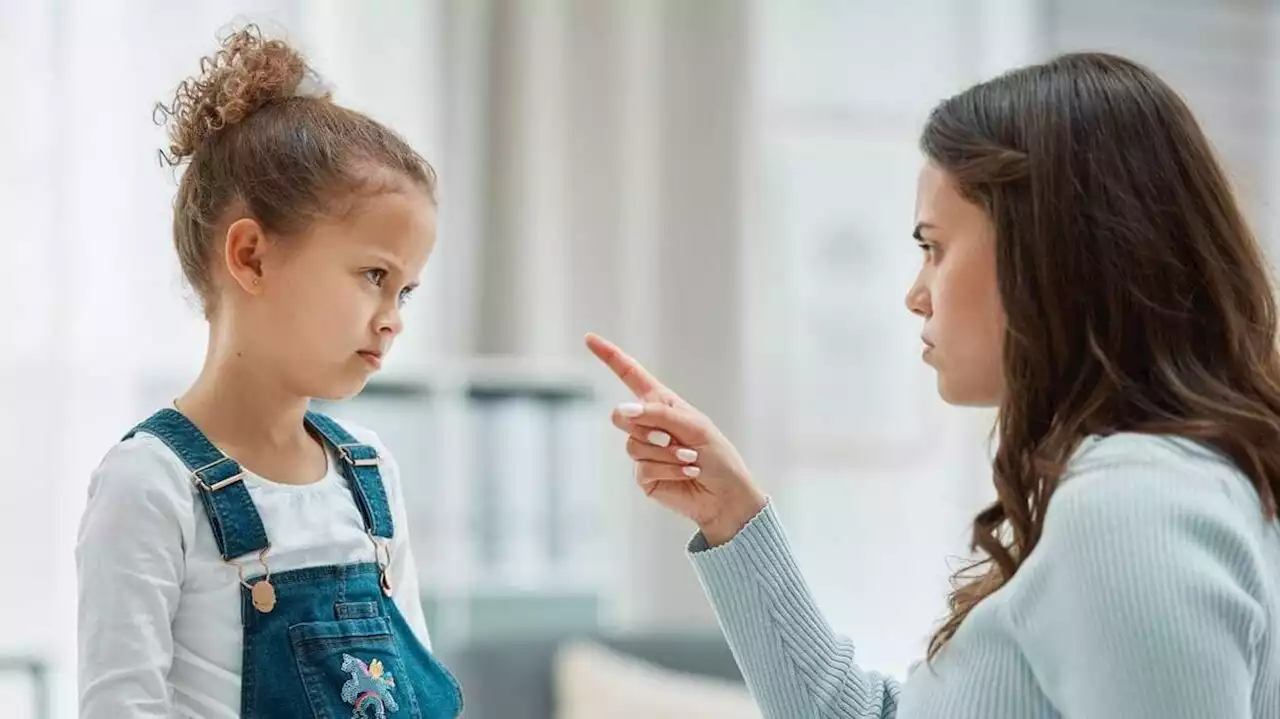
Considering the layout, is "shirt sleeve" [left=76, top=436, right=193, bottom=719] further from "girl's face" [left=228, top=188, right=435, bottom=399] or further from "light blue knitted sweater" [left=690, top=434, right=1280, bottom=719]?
"light blue knitted sweater" [left=690, top=434, right=1280, bottom=719]

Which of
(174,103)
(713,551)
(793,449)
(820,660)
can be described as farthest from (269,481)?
Answer: (793,449)

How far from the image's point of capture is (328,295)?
3.59 feet

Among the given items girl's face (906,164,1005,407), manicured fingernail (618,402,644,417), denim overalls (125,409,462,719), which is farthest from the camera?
manicured fingernail (618,402,644,417)

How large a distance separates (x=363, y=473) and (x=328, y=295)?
0.16m

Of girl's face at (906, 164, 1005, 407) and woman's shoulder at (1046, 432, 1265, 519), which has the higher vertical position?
girl's face at (906, 164, 1005, 407)

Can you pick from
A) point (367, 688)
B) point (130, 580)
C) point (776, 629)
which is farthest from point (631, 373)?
point (130, 580)

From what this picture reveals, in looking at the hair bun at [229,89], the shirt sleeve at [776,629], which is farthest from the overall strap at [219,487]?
the shirt sleeve at [776,629]

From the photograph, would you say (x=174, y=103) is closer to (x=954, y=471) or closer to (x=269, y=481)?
(x=269, y=481)

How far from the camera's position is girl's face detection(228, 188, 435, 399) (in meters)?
1.10

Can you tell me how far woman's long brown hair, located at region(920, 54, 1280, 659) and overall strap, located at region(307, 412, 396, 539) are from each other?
434 millimetres

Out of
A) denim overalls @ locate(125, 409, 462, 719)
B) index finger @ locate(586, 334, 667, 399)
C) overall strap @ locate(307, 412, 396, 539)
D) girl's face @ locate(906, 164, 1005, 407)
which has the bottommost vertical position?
denim overalls @ locate(125, 409, 462, 719)

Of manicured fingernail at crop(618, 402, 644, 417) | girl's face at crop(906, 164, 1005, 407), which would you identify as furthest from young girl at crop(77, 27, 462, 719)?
girl's face at crop(906, 164, 1005, 407)

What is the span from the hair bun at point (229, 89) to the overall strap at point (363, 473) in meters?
0.23

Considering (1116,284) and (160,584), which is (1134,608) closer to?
(1116,284)
